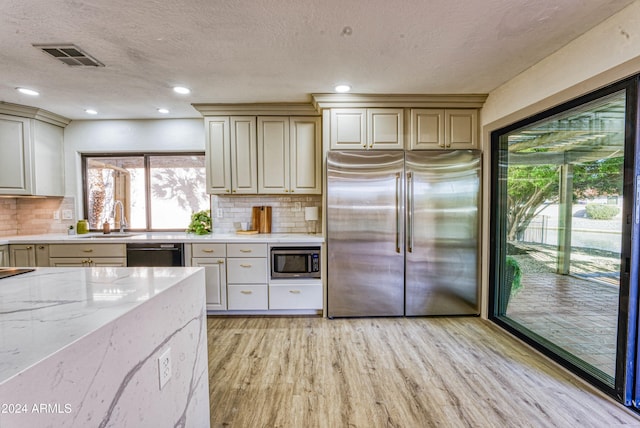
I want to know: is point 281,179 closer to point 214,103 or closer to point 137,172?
point 214,103

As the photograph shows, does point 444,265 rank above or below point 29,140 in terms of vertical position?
below

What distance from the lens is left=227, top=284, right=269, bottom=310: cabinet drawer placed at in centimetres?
317

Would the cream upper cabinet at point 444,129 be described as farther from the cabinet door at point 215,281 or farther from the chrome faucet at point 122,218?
the chrome faucet at point 122,218

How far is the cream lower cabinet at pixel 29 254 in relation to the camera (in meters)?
3.15

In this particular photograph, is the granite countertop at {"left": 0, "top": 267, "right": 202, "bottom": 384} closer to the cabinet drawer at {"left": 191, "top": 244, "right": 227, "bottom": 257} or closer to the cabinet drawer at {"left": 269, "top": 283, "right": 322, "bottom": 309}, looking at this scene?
the cabinet drawer at {"left": 191, "top": 244, "right": 227, "bottom": 257}

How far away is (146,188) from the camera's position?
3.88 metres

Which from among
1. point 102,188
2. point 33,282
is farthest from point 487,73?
point 102,188

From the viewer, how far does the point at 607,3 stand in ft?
5.44

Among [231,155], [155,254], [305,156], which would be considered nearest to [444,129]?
[305,156]

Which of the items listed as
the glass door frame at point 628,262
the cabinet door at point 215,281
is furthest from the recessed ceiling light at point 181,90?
the glass door frame at point 628,262

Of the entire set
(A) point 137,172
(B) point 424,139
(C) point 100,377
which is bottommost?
(C) point 100,377

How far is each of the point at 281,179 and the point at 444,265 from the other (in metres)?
2.05

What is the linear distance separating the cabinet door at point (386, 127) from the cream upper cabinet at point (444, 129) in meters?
0.14

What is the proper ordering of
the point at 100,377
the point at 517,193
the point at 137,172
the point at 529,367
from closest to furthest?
the point at 100,377 → the point at 529,367 → the point at 517,193 → the point at 137,172
